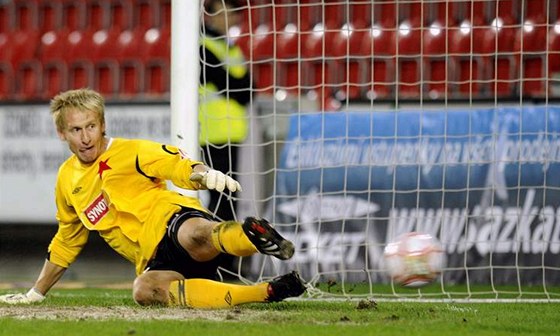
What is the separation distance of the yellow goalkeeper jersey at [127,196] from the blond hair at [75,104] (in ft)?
0.76

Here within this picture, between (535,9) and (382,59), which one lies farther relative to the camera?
(382,59)

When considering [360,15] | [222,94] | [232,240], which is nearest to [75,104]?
[232,240]

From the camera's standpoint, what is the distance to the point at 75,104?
215 inches

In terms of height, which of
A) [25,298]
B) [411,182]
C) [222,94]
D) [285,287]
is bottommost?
[25,298]

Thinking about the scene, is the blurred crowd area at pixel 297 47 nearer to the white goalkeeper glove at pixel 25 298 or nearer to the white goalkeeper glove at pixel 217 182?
the white goalkeeper glove at pixel 25 298

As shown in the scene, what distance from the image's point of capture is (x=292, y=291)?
16.8 ft

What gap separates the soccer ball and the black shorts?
0.88m

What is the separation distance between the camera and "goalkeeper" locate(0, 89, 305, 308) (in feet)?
17.0

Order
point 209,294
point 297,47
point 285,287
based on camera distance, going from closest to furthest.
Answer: point 285,287, point 209,294, point 297,47

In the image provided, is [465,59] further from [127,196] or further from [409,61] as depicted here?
[127,196]

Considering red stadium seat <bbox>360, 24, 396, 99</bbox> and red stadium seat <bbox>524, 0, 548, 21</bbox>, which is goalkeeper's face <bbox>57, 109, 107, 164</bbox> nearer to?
red stadium seat <bbox>360, 24, 396, 99</bbox>

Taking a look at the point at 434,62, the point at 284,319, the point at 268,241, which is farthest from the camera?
the point at 434,62

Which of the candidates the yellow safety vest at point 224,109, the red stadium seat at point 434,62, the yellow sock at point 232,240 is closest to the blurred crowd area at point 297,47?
the red stadium seat at point 434,62

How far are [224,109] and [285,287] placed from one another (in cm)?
303
